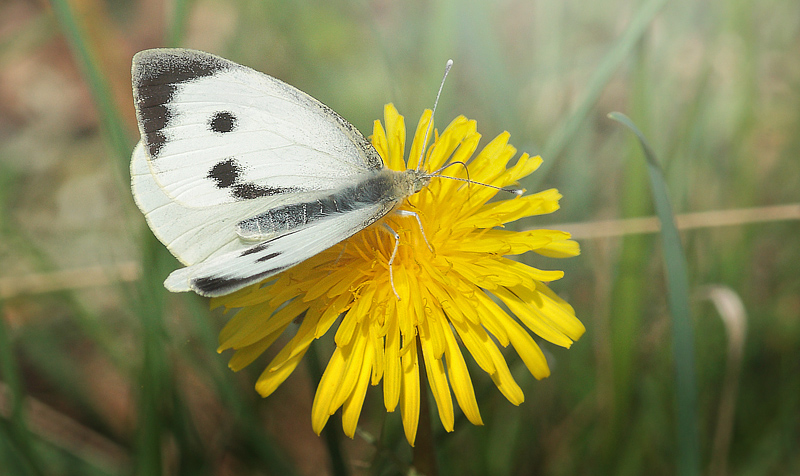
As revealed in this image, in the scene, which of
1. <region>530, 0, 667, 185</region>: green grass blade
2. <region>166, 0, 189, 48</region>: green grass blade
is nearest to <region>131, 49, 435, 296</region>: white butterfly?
<region>166, 0, 189, 48</region>: green grass blade

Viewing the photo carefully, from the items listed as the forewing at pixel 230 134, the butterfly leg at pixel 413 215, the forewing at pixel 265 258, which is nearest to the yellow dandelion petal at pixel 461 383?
the butterfly leg at pixel 413 215

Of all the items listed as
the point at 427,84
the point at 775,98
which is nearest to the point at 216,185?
the point at 427,84

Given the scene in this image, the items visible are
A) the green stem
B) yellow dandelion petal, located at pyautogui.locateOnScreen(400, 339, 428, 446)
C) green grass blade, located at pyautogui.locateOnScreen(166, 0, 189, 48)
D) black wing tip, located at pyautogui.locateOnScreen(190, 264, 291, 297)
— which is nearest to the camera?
black wing tip, located at pyautogui.locateOnScreen(190, 264, 291, 297)

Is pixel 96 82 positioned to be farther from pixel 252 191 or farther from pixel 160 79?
pixel 252 191

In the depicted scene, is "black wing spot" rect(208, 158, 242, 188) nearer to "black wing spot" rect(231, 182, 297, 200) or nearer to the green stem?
"black wing spot" rect(231, 182, 297, 200)

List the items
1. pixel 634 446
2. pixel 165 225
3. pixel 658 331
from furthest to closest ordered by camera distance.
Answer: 1. pixel 658 331
2. pixel 634 446
3. pixel 165 225

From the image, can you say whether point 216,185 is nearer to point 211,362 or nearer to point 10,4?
point 211,362

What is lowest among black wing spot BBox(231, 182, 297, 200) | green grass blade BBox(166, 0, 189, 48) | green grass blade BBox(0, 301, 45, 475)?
green grass blade BBox(0, 301, 45, 475)

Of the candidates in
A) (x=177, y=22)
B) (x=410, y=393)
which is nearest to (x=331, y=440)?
(x=410, y=393)
